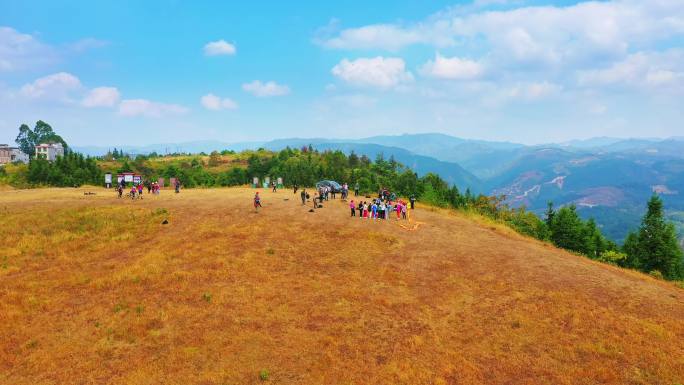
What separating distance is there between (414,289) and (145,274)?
57.0 feet

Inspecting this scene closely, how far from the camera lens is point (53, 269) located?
2561cm

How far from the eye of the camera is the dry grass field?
607 inches

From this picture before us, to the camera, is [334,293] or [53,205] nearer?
[334,293]

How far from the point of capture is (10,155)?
591 ft

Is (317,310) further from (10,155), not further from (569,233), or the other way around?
(10,155)

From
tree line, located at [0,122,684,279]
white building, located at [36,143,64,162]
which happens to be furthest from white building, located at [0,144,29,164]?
tree line, located at [0,122,684,279]

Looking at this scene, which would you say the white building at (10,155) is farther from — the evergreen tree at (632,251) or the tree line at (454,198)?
the evergreen tree at (632,251)

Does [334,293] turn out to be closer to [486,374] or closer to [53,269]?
[486,374]

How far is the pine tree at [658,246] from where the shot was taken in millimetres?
54906

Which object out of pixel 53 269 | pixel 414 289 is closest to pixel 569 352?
pixel 414 289

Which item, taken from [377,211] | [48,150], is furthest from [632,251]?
[48,150]

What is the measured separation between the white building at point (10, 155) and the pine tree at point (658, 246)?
757 feet

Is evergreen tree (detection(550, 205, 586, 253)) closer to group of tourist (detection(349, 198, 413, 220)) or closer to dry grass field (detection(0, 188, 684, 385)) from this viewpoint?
dry grass field (detection(0, 188, 684, 385))

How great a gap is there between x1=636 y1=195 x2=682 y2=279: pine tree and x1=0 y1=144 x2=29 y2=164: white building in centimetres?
23065
